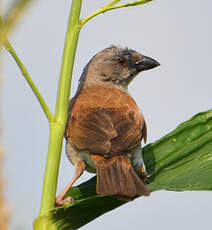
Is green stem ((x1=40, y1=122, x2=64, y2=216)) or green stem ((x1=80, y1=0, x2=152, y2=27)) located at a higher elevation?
green stem ((x1=80, y1=0, x2=152, y2=27))

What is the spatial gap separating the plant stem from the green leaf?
0.35 meters

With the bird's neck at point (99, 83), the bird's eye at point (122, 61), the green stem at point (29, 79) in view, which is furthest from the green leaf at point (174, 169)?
the bird's eye at point (122, 61)

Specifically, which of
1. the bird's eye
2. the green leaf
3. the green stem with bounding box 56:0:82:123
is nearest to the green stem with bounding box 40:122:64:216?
the green stem with bounding box 56:0:82:123

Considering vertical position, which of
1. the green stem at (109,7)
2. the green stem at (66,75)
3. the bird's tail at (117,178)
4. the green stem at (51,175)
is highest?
the green stem at (109,7)

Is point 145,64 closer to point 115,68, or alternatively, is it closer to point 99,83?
point 115,68

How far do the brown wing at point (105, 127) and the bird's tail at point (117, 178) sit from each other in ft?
0.26

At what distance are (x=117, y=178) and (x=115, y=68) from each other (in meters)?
2.80

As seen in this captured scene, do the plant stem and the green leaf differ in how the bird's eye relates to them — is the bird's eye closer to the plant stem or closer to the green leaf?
the green leaf

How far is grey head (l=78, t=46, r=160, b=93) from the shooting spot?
5.70 m

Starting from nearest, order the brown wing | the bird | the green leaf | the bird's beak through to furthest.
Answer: the green leaf < the bird < the brown wing < the bird's beak

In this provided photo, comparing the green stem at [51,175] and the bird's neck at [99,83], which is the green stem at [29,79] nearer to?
the green stem at [51,175]

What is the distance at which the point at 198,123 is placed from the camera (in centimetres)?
300

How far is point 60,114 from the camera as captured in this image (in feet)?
5.51

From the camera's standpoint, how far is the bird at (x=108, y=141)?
3.09 meters
